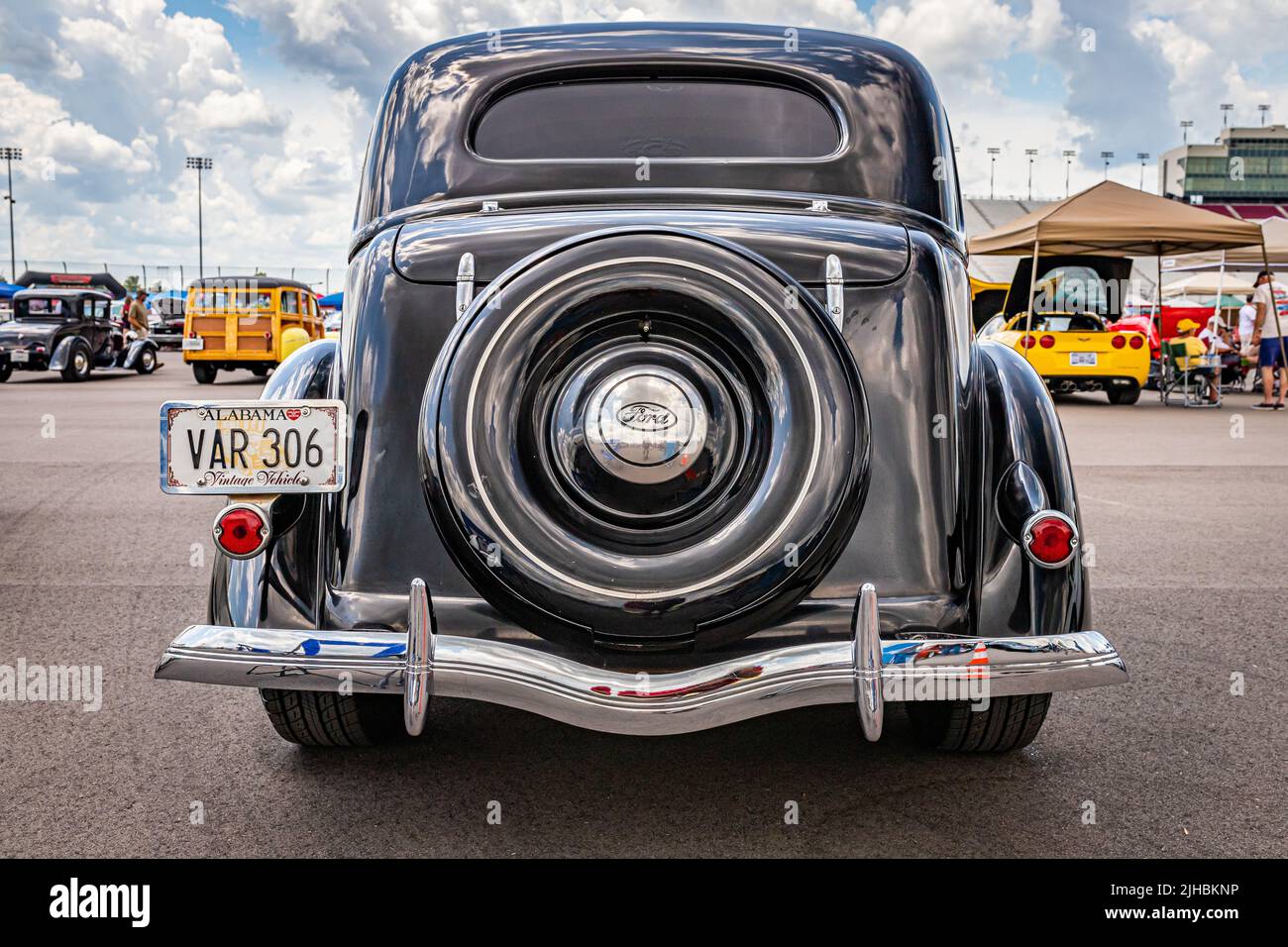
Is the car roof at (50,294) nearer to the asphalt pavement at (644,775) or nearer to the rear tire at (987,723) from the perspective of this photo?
the asphalt pavement at (644,775)

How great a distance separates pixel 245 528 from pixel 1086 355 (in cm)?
1509

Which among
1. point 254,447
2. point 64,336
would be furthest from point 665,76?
point 64,336

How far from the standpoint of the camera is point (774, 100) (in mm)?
3492

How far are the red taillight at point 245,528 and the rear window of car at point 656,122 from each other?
4.62 feet

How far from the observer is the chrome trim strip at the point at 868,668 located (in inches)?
89.5

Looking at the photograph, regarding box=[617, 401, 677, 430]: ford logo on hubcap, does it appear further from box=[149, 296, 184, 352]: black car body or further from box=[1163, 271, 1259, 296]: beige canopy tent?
box=[149, 296, 184, 352]: black car body

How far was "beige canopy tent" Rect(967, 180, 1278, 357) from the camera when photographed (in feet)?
48.9

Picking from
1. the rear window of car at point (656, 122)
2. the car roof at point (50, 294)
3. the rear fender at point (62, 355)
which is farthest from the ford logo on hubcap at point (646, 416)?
the car roof at point (50, 294)

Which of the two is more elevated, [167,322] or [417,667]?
Answer: [167,322]

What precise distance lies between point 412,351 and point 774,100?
1.50 metres

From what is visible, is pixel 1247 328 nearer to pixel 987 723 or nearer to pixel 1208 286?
pixel 1208 286

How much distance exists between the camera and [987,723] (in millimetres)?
2980

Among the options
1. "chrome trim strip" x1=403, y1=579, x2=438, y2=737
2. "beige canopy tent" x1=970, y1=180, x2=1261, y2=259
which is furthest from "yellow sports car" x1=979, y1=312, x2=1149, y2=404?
"chrome trim strip" x1=403, y1=579, x2=438, y2=737
